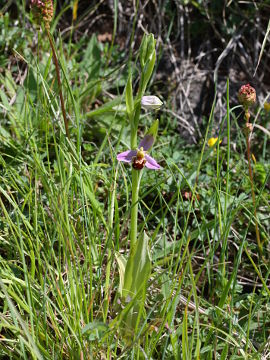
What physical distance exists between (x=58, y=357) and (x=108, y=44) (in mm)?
1659

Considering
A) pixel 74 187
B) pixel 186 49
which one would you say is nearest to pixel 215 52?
pixel 186 49

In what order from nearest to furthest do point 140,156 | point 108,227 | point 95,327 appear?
point 95,327 → point 140,156 → point 108,227

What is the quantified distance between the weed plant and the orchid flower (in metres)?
0.07

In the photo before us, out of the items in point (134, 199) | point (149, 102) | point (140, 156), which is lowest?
point (134, 199)

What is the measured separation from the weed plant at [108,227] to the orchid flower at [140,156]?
0.07 m

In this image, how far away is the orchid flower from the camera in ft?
3.81

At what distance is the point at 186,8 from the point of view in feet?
7.74

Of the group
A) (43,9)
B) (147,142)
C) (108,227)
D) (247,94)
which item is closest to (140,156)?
Result: (147,142)

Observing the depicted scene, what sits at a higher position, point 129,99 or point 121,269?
point 129,99

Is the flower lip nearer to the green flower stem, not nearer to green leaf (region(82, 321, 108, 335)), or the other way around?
the green flower stem

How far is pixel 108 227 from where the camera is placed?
1305 millimetres

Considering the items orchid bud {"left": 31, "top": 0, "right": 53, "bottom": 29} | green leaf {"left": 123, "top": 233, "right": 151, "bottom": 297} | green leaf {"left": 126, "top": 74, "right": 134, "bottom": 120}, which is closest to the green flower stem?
green leaf {"left": 123, "top": 233, "right": 151, "bottom": 297}

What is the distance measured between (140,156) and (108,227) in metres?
0.24

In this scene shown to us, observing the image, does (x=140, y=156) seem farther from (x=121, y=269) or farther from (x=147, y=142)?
(x=121, y=269)
